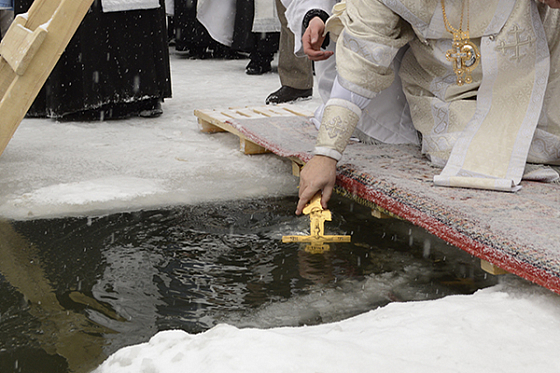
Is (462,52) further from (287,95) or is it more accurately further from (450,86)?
(287,95)

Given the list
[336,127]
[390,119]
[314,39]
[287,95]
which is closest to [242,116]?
[314,39]

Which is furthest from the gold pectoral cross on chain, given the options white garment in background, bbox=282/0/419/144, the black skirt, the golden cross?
the black skirt

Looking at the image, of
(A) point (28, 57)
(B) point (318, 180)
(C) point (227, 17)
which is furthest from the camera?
(C) point (227, 17)

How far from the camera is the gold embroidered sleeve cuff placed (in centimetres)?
184

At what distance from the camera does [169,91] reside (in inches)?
150

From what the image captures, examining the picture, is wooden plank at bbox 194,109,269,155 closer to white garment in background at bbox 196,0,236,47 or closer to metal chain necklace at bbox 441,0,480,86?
metal chain necklace at bbox 441,0,480,86

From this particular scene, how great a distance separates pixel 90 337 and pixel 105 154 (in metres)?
1.65

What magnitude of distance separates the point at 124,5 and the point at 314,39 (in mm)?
1424

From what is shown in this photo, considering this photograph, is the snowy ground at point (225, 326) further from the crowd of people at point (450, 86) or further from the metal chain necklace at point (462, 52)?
the metal chain necklace at point (462, 52)

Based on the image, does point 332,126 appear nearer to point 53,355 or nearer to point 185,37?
point 53,355

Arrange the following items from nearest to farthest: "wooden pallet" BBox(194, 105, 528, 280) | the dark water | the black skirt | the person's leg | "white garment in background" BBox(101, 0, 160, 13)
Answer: the dark water
"wooden pallet" BBox(194, 105, 528, 280)
"white garment in background" BBox(101, 0, 160, 13)
the black skirt
the person's leg

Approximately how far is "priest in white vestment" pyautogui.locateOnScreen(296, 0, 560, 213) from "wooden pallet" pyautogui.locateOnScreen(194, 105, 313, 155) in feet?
3.39

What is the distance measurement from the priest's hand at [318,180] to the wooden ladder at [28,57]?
3.32 ft

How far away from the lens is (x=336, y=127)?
6.05 feet
